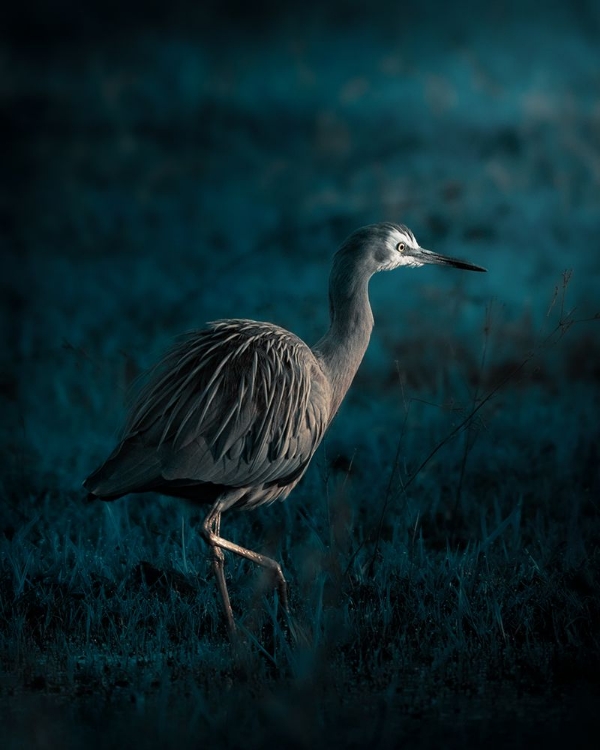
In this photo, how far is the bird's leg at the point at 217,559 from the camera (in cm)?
484

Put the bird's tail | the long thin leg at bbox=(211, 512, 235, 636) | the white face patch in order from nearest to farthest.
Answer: the long thin leg at bbox=(211, 512, 235, 636) < the bird's tail < the white face patch

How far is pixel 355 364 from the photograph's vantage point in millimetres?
5992

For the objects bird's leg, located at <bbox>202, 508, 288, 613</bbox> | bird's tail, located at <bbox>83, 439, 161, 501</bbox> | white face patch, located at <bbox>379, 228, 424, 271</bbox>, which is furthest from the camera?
white face patch, located at <bbox>379, 228, 424, 271</bbox>

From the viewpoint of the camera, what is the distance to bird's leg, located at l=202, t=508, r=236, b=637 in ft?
15.9

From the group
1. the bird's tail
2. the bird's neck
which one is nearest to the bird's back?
the bird's tail

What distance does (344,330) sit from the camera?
5.96m

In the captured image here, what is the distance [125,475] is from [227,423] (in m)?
0.53

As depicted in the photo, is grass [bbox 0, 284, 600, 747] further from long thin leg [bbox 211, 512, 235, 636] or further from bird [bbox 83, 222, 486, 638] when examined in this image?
bird [bbox 83, 222, 486, 638]

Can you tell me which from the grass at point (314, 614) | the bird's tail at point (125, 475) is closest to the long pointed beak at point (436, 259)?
the grass at point (314, 614)

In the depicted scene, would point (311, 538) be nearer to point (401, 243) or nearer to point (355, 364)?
point (355, 364)

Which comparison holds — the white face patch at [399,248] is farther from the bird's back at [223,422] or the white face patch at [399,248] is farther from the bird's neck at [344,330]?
the bird's back at [223,422]

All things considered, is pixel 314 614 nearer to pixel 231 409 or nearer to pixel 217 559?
pixel 217 559

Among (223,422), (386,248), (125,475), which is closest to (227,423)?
(223,422)

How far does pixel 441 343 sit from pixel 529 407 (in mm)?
1353
